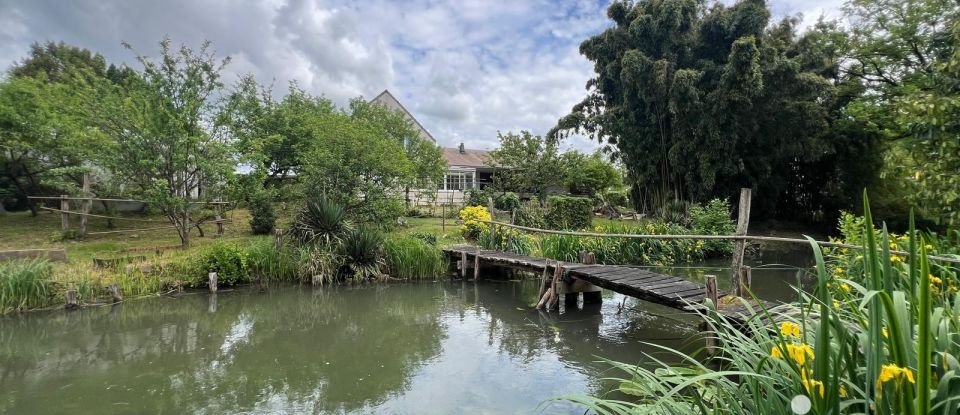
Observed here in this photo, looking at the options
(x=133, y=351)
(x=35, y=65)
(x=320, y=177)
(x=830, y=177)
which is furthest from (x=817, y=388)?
(x=35, y=65)

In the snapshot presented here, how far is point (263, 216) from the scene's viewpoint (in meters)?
13.3

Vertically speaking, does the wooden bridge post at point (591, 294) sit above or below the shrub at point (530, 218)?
below

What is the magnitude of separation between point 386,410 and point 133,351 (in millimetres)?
3824

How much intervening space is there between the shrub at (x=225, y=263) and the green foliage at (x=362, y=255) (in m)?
1.92

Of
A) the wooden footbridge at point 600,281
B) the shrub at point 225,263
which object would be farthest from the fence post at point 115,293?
the wooden footbridge at point 600,281

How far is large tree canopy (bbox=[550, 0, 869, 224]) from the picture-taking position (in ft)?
53.1

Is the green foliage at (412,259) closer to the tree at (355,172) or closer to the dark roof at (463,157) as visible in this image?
the tree at (355,172)

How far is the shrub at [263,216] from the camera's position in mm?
13195

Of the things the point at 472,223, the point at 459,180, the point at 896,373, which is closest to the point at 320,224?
the point at 472,223

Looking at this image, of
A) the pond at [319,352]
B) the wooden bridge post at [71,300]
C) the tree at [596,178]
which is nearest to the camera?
the pond at [319,352]

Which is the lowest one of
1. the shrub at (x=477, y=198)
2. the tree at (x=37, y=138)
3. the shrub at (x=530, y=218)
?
the shrub at (x=530, y=218)

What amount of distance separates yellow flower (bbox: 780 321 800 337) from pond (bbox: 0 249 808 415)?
159cm

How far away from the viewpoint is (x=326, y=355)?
605 cm

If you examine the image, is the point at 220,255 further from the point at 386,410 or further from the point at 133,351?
the point at 386,410
